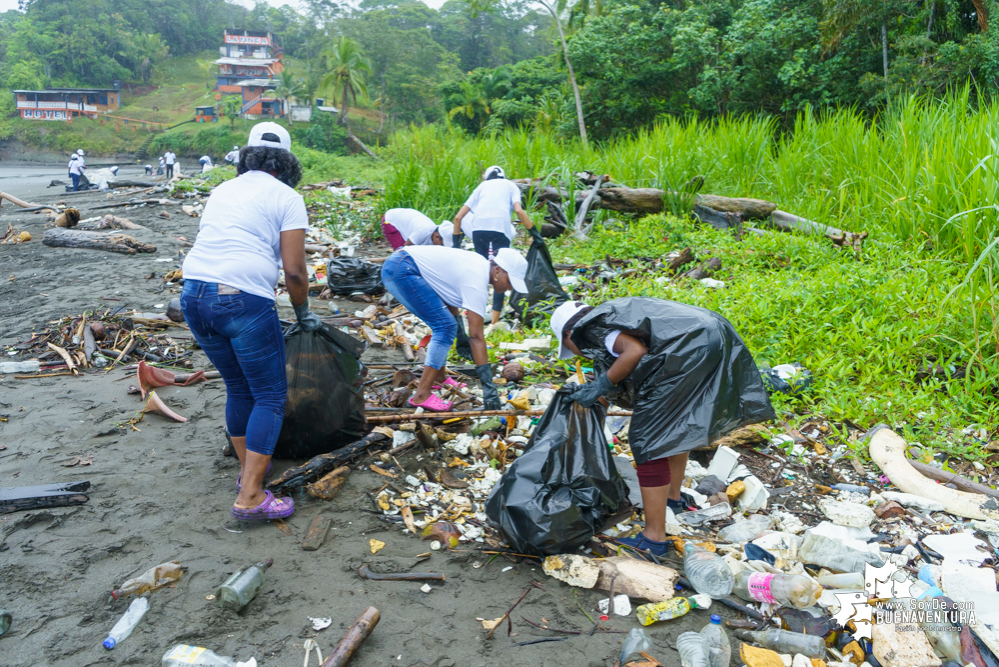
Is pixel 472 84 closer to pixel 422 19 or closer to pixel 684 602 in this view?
pixel 422 19

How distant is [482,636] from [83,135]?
54.6 meters

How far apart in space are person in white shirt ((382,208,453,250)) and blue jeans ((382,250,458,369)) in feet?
4.86

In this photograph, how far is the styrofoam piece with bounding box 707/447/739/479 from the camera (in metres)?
3.41

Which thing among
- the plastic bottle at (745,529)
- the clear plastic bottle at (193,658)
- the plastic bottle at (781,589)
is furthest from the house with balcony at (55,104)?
the plastic bottle at (781,589)

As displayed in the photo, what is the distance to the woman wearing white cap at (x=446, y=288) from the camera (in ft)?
12.6

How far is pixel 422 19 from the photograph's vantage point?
188ft

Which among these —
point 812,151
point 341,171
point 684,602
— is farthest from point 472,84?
point 684,602

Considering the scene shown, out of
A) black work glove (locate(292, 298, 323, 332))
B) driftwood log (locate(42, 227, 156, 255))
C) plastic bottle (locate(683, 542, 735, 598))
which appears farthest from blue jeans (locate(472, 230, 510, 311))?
driftwood log (locate(42, 227, 156, 255))

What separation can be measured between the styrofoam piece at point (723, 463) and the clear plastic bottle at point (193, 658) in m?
2.50

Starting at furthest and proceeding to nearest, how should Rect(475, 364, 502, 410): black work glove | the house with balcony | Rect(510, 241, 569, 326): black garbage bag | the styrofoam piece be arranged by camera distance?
the house with balcony
Rect(510, 241, 569, 326): black garbage bag
Rect(475, 364, 502, 410): black work glove
the styrofoam piece

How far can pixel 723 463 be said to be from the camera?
343 cm

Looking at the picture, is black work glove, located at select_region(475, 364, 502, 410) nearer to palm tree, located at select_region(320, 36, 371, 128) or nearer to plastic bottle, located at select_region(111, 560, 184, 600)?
plastic bottle, located at select_region(111, 560, 184, 600)

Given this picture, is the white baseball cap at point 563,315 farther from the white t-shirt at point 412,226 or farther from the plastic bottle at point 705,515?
the white t-shirt at point 412,226

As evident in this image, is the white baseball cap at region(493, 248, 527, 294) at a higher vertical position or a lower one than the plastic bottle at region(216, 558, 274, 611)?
higher
